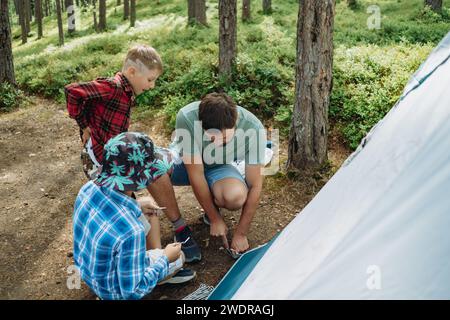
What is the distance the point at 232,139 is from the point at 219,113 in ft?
Result: 1.43

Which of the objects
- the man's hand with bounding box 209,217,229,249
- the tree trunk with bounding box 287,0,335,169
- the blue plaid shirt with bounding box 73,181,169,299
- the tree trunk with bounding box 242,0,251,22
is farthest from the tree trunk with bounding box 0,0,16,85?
the tree trunk with bounding box 242,0,251,22

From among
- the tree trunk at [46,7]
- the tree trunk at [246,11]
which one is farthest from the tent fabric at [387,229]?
the tree trunk at [46,7]

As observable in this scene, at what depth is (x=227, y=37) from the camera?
22.6 feet

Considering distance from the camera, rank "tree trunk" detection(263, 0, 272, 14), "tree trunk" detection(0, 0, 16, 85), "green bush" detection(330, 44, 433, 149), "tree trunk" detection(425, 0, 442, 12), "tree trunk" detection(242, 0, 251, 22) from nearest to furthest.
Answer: "green bush" detection(330, 44, 433, 149) → "tree trunk" detection(0, 0, 16, 85) → "tree trunk" detection(425, 0, 442, 12) → "tree trunk" detection(242, 0, 251, 22) → "tree trunk" detection(263, 0, 272, 14)

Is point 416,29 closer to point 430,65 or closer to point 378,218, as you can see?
point 430,65

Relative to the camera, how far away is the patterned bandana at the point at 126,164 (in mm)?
2457

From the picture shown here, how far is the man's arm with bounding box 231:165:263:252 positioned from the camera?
3.58 meters

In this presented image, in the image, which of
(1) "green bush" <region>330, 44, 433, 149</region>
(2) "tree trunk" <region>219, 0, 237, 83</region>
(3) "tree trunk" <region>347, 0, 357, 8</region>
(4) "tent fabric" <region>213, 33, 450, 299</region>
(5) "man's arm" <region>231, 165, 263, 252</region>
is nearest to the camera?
(4) "tent fabric" <region>213, 33, 450, 299</region>

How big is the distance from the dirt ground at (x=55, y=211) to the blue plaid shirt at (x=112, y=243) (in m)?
0.66

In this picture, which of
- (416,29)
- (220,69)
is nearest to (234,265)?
(220,69)

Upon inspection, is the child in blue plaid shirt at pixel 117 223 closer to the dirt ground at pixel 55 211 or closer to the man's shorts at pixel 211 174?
the dirt ground at pixel 55 211

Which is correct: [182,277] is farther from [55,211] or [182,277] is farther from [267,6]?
[267,6]

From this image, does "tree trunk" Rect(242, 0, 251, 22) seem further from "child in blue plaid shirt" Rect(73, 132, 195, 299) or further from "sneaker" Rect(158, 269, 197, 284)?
"child in blue plaid shirt" Rect(73, 132, 195, 299)

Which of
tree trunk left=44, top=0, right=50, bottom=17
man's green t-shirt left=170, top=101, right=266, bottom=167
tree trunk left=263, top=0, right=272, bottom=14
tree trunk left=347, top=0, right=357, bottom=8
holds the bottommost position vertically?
tree trunk left=44, top=0, right=50, bottom=17
